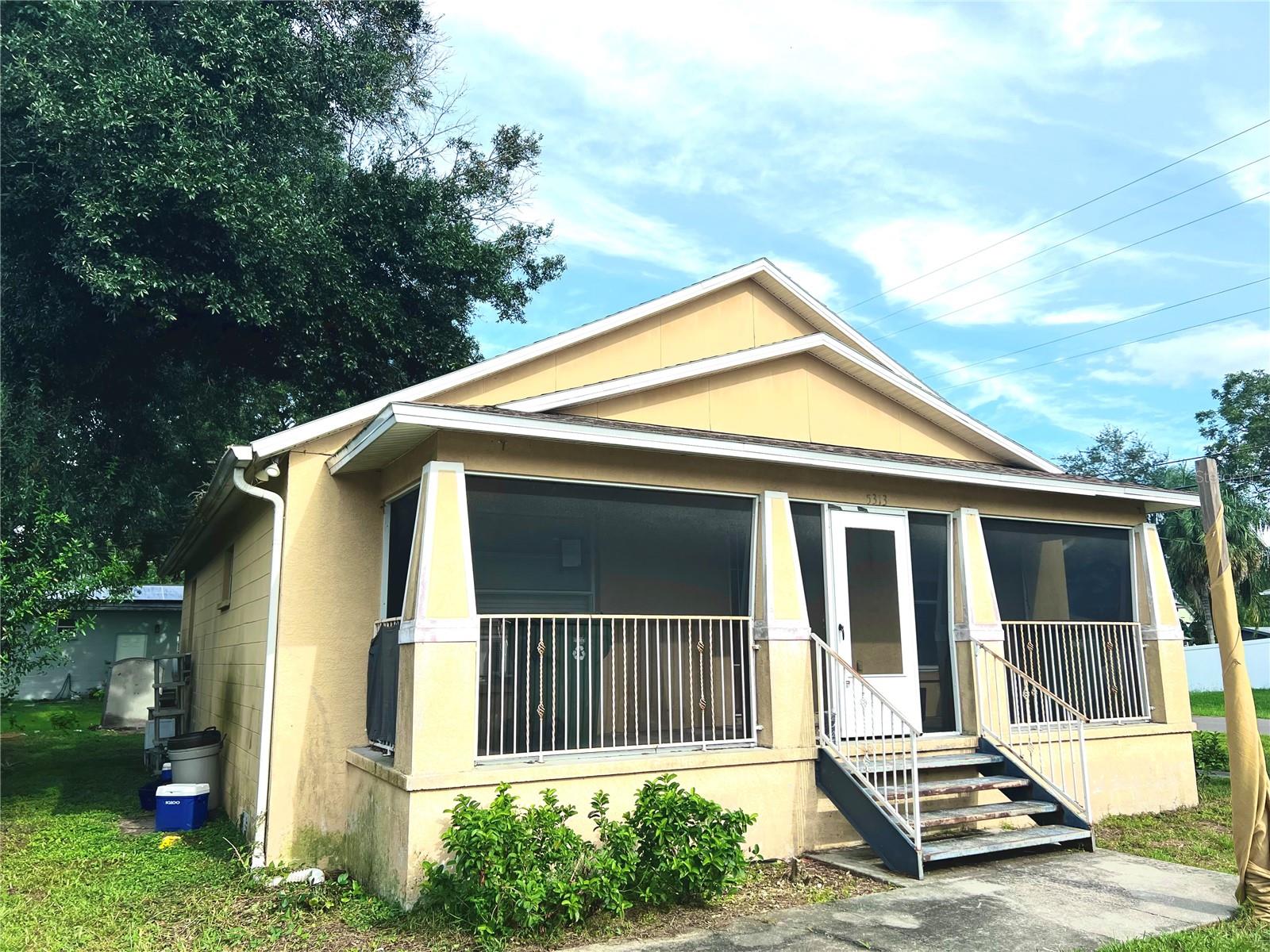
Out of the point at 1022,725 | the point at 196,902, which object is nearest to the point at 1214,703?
the point at 1022,725

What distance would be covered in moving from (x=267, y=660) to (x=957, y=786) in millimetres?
5752

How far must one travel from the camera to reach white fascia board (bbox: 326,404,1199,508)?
6.24 m

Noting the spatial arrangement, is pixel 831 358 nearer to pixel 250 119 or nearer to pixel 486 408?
pixel 486 408

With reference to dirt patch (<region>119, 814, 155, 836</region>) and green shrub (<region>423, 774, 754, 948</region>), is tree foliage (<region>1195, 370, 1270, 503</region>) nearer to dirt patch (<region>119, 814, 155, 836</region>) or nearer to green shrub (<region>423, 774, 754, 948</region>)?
green shrub (<region>423, 774, 754, 948</region>)

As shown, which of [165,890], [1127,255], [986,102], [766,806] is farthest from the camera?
[1127,255]

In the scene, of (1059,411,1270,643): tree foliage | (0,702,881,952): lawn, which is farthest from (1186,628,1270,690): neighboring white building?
(0,702,881,952): lawn

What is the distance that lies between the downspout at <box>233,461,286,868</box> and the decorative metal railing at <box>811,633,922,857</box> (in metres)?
4.49

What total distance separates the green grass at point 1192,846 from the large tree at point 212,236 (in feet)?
34.0

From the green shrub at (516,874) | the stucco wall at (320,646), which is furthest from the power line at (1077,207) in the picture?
the green shrub at (516,874)

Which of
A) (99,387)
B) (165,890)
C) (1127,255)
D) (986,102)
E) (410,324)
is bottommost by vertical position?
(165,890)

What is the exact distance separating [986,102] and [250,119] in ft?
33.4

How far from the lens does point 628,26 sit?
10781 mm

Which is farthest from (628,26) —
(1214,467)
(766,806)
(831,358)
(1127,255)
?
(1127,255)

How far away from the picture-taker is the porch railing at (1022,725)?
322 inches
